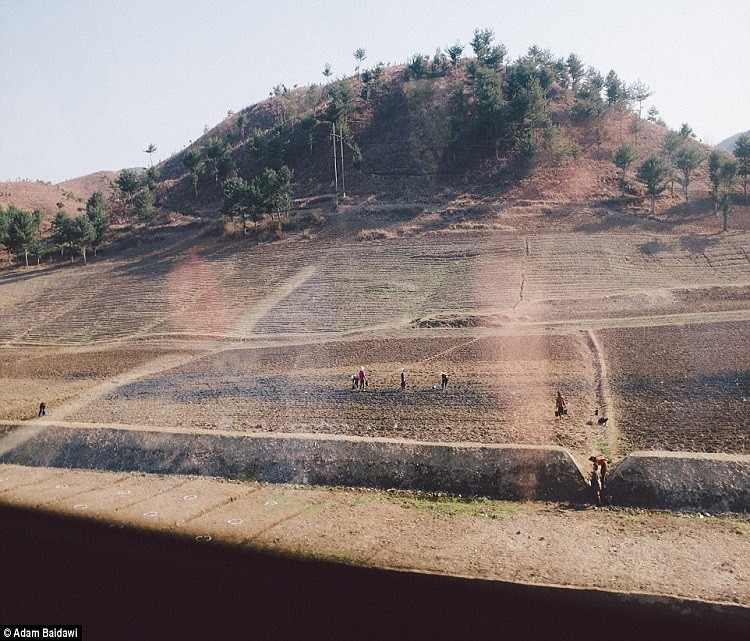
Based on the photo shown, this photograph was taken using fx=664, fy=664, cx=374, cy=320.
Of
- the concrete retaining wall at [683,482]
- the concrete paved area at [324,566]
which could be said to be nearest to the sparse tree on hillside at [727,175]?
the concrete retaining wall at [683,482]

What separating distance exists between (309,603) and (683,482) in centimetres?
1044

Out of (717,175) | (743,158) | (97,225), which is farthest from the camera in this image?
(97,225)

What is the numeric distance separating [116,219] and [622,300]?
190ft

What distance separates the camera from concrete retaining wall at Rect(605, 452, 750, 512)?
1666 cm

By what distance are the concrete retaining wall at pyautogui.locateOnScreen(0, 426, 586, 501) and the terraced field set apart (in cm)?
133

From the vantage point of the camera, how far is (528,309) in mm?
36031

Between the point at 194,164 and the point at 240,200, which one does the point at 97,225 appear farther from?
the point at 194,164

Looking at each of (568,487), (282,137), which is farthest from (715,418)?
(282,137)

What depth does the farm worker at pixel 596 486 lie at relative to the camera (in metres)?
17.5

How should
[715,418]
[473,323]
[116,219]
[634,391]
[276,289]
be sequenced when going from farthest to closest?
1. [116,219]
2. [276,289]
3. [473,323]
4. [634,391]
5. [715,418]

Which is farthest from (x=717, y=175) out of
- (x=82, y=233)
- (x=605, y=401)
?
(x=82, y=233)

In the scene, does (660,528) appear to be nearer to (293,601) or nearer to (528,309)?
(293,601)

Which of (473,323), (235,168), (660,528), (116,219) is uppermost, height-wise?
(235,168)

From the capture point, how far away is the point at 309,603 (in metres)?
12.6
